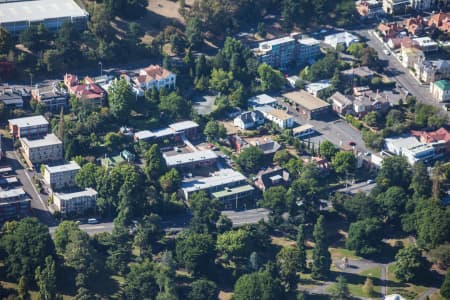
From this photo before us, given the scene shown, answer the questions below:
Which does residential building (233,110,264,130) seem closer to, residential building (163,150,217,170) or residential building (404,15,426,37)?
residential building (163,150,217,170)

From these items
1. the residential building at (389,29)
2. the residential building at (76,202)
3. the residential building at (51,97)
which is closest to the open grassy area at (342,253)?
the residential building at (76,202)

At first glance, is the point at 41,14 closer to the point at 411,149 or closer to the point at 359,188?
the point at 359,188

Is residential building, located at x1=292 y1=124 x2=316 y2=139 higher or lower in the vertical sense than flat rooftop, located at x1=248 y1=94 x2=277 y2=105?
lower

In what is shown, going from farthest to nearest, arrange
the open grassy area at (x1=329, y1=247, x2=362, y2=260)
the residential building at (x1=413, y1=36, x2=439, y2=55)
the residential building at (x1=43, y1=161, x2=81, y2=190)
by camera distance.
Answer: the residential building at (x1=413, y1=36, x2=439, y2=55) < the residential building at (x1=43, y1=161, x2=81, y2=190) < the open grassy area at (x1=329, y1=247, x2=362, y2=260)

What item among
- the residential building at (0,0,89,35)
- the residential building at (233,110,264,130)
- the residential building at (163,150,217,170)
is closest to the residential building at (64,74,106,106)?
the residential building at (0,0,89,35)

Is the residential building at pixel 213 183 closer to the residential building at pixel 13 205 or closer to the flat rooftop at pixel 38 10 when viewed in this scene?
the residential building at pixel 13 205

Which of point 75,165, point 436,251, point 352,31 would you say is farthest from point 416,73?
point 75,165

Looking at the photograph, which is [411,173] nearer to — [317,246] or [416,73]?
[317,246]
